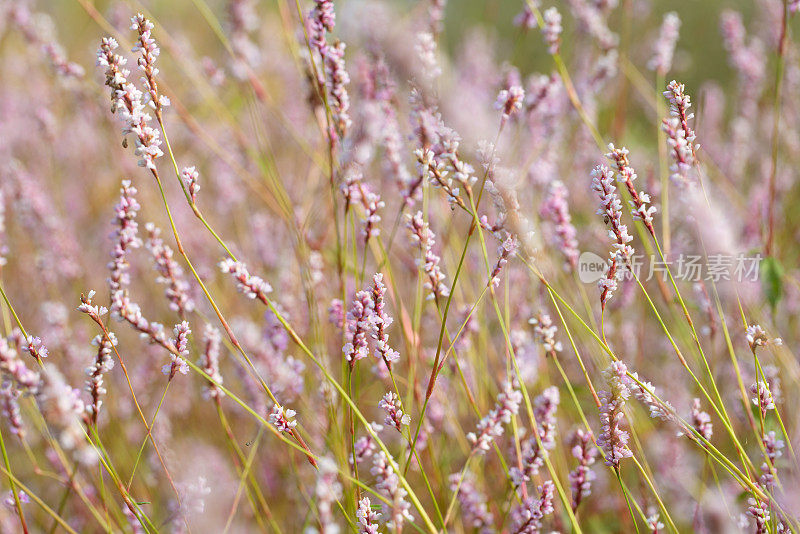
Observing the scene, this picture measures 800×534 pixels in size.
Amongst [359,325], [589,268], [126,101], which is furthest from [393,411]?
[589,268]

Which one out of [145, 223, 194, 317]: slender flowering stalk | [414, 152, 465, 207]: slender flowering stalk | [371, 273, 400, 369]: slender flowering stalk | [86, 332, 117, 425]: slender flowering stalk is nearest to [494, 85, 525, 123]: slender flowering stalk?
[414, 152, 465, 207]: slender flowering stalk

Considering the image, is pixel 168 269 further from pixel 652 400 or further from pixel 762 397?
pixel 762 397

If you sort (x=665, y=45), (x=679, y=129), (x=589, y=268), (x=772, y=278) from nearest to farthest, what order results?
(x=679, y=129) < (x=772, y=278) < (x=589, y=268) < (x=665, y=45)

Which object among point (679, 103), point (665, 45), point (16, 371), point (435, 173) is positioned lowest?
point (16, 371)

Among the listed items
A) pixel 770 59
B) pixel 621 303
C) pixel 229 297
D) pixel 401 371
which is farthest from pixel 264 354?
pixel 770 59

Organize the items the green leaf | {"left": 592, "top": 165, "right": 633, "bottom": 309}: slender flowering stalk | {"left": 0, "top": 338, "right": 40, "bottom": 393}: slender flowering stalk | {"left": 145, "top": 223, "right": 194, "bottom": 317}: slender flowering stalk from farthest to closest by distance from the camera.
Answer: the green leaf, {"left": 145, "top": 223, "right": 194, "bottom": 317}: slender flowering stalk, {"left": 592, "top": 165, "right": 633, "bottom": 309}: slender flowering stalk, {"left": 0, "top": 338, "right": 40, "bottom": 393}: slender flowering stalk

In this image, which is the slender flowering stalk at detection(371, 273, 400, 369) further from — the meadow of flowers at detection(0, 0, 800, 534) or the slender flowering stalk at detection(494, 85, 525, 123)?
the slender flowering stalk at detection(494, 85, 525, 123)

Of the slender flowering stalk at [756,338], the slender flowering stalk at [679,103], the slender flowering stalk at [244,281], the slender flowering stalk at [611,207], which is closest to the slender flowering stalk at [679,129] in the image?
the slender flowering stalk at [679,103]

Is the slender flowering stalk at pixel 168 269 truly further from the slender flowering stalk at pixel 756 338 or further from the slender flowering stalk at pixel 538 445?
the slender flowering stalk at pixel 756 338
